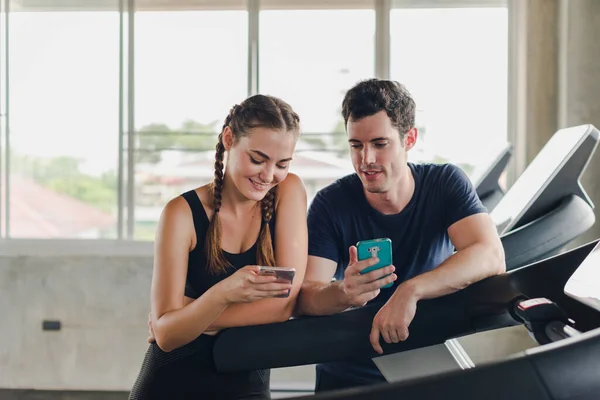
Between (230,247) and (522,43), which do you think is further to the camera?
(522,43)

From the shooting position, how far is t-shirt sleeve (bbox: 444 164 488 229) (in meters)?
1.70

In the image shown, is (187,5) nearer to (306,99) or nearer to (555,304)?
(306,99)

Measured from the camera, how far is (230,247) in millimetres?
1615

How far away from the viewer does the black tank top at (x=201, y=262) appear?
5.21 feet

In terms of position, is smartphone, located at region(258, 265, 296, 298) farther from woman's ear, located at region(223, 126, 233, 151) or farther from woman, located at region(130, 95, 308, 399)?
woman's ear, located at region(223, 126, 233, 151)

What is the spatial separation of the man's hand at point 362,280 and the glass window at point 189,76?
250 cm

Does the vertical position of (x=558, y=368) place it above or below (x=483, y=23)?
below

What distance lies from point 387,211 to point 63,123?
267cm

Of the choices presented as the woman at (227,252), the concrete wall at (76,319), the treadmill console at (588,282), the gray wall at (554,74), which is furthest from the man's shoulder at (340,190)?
the concrete wall at (76,319)

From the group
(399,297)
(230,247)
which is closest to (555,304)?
(399,297)

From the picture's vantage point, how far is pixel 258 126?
158 centimetres

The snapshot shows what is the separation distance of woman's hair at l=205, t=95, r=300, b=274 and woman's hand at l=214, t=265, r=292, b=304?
18 centimetres

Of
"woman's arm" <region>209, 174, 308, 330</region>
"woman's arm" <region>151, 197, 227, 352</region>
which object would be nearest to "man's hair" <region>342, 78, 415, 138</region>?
"woman's arm" <region>209, 174, 308, 330</region>

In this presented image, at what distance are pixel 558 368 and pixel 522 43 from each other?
331 cm
